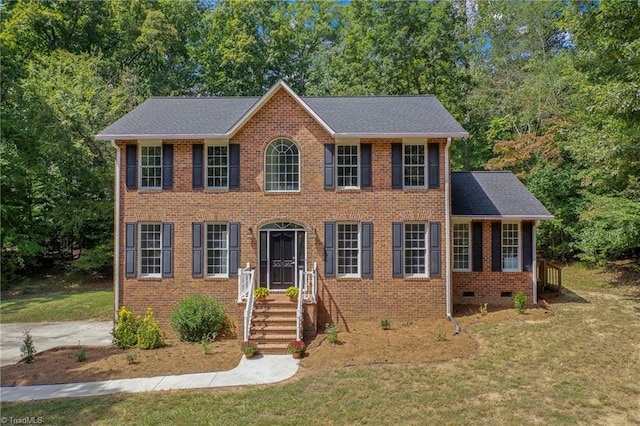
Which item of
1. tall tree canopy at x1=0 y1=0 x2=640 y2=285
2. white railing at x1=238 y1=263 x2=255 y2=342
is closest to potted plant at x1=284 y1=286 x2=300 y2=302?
white railing at x1=238 y1=263 x2=255 y2=342

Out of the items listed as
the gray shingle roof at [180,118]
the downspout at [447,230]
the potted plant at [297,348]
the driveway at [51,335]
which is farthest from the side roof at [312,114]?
Result: the driveway at [51,335]

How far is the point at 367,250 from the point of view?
12.0 m

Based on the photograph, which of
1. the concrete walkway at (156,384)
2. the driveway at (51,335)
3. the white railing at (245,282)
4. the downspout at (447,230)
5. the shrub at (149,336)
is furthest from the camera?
the downspout at (447,230)

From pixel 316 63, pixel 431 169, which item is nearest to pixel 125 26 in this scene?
pixel 316 63

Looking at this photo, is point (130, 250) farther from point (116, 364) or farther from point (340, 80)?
point (340, 80)

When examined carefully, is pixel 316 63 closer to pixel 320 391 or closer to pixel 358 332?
pixel 358 332

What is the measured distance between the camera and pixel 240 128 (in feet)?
39.9

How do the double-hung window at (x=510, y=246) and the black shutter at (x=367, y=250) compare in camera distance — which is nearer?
the black shutter at (x=367, y=250)

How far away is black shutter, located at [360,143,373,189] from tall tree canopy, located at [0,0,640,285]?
24.7 feet

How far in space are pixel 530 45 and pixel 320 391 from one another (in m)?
29.0

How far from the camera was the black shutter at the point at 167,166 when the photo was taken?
12219 millimetres

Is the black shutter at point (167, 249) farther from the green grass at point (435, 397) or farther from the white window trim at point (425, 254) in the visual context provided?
the white window trim at point (425, 254)

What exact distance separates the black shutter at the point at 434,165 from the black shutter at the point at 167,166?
864 centimetres

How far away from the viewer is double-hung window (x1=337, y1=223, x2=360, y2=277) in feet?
39.9
